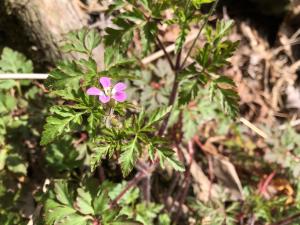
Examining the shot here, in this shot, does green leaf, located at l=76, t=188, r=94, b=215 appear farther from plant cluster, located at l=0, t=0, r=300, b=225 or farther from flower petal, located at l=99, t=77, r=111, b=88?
flower petal, located at l=99, t=77, r=111, b=88

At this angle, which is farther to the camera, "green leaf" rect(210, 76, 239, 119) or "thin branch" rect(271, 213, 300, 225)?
"thin branch" rect(271, 213, 300, 225)

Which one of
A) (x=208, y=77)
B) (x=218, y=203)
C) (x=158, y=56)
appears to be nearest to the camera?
(x=208, y=77)

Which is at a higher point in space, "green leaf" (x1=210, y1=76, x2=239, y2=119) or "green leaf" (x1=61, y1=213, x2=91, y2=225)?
"green leaf" (x1=210, y1=76, x2=239, y2=119)

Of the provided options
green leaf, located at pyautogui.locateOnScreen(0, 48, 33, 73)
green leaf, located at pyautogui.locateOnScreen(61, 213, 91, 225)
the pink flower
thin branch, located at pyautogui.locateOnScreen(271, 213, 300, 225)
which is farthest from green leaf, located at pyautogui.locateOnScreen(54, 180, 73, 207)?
thin branch, located at pyautogui.locateOnScreen(271, 213, 300, 225)

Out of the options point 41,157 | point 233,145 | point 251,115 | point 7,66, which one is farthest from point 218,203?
point 7,66

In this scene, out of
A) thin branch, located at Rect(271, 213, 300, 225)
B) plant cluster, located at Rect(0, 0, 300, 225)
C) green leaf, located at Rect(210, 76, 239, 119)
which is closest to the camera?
plant cluster, located at Rect(0, 0, 300, 225)

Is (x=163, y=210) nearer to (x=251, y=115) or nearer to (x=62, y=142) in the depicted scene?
(x=62, y=142)
